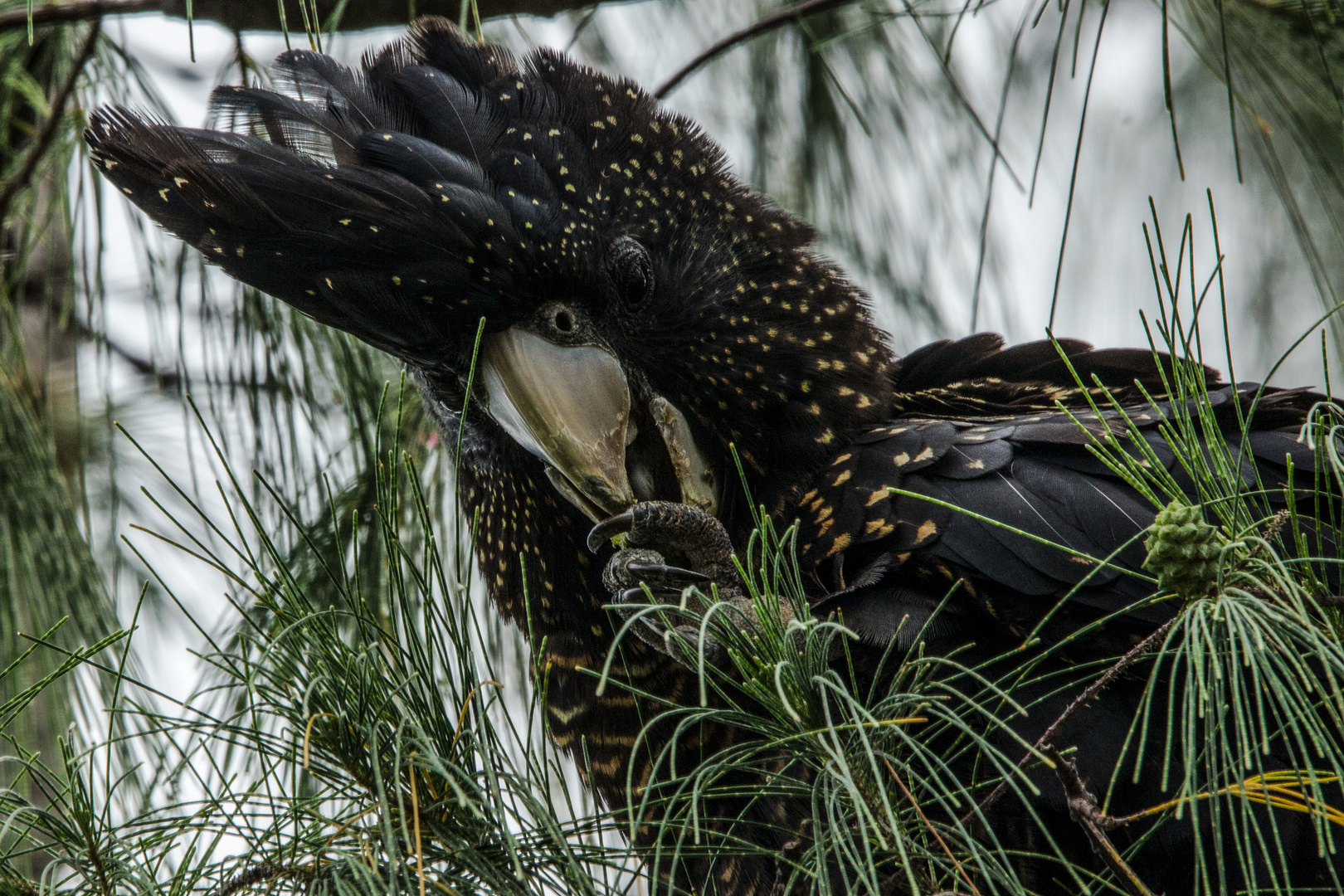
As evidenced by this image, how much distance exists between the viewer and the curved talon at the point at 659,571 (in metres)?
1.59

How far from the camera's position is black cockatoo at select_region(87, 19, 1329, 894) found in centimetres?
162

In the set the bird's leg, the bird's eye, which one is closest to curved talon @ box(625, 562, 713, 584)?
the bird's leg

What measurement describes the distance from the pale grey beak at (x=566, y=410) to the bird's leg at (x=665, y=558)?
0.42 feet

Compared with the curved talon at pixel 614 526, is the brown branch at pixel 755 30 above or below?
above

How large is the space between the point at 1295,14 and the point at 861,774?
2.19 meters

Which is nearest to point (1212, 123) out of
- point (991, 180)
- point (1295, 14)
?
point (1295, 14)

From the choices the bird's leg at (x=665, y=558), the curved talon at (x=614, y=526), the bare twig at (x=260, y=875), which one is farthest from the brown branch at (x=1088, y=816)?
the bare twig at (x=260, y=875)

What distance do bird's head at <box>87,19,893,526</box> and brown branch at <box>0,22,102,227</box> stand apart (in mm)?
648

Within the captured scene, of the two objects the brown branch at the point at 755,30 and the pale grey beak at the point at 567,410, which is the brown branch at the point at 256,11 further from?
the pale grey beak at the point at 567,410

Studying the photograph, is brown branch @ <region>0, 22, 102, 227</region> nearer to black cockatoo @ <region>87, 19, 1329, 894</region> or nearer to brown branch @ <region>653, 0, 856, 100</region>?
black cockatoo @ <region>87, 19, 1329, 894</region>

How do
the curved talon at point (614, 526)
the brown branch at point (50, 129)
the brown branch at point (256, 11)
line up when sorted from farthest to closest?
the brown branch at point (50, 129)
the brown branch at point (256, 11)
the curved talon at point (614, 526)

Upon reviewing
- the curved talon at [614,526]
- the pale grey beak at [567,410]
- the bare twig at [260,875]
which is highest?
the pale grey beak at [567,410]

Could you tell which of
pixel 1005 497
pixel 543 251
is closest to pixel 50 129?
pixel 543 251

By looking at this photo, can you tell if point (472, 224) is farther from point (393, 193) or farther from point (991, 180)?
point (991, 180)
